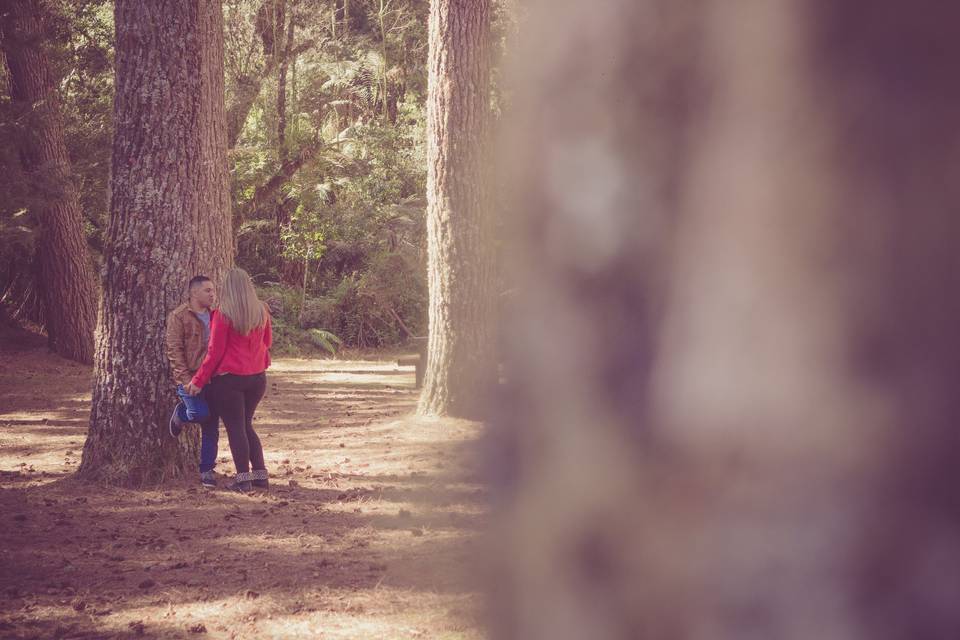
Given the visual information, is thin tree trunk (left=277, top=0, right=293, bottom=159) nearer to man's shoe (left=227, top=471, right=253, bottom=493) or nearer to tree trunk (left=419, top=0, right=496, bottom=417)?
tree trunk (left=419, top=0, right=496, bottom=417)

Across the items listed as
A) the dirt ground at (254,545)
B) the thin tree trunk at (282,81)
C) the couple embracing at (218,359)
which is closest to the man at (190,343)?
the couple embracing at (218,359)

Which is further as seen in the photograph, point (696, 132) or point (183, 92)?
point (183, 92)

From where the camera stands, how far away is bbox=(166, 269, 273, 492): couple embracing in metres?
7.68

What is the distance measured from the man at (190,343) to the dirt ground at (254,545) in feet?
2.40

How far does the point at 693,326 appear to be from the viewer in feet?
2.30

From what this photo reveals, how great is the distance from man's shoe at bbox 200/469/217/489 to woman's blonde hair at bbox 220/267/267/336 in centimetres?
136

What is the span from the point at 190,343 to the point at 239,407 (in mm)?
711

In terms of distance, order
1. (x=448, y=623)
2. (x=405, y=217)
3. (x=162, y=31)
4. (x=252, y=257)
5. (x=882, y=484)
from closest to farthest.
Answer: (x=882, y=484) → (x=448, y=623) → (x=162, y=31) → (x=405, y=217) → (x=252, y=257)

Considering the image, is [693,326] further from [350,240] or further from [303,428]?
[350,240]

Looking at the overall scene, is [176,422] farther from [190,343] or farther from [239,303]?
[239,303]

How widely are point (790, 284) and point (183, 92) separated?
816 centimetres

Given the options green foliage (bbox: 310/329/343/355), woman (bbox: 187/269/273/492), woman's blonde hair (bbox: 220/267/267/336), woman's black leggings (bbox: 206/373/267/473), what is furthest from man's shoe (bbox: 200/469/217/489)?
green foliage (bbox: 310/329/343/355)

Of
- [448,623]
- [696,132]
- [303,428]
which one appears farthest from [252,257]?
[696,132]

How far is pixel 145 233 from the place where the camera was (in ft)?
25.9
